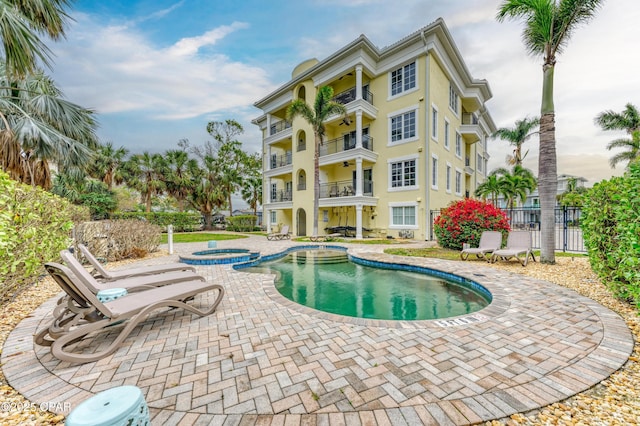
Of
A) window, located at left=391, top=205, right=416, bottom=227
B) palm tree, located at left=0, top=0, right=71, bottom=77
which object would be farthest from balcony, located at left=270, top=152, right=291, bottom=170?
palm tree, located at left=0, top=0, right=71, bottom=77

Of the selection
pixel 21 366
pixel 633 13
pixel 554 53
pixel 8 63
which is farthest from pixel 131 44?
pixel 633 13

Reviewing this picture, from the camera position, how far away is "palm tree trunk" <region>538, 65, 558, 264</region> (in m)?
7.86

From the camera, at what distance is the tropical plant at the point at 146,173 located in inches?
1075

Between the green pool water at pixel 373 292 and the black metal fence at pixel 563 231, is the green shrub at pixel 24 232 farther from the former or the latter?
the black metal fence at pixel 563 231

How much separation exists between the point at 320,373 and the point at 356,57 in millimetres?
19556

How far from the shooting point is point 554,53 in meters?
7.89

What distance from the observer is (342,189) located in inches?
806

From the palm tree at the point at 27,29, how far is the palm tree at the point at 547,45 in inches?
502

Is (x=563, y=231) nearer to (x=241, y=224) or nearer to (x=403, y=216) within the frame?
(x=403, y=216)

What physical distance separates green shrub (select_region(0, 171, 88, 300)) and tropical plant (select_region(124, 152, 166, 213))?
2453 cm

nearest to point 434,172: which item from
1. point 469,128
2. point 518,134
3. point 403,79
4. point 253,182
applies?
point 403,79

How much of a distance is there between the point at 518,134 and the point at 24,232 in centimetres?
3712

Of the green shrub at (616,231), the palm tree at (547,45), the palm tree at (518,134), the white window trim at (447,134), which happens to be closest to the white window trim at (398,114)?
the white window trim at (447,134)

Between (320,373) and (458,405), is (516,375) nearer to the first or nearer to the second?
Result: (458,405)
